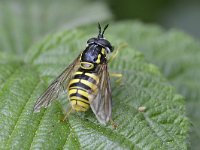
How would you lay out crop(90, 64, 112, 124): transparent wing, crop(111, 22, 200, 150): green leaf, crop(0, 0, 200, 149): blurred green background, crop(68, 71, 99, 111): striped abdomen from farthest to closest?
crop(0, 0, 200, 149): blurred green background, crop(111, 22, 200, 150): green leaf, crop(68, 71, 99, 111): striped abdomen, crop(90, 64, 112, 124): transparent wing

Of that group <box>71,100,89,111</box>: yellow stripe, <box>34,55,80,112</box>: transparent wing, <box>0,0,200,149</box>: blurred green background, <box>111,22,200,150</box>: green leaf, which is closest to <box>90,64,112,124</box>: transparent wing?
<box>71,100,89,111</box>: yellow stripe

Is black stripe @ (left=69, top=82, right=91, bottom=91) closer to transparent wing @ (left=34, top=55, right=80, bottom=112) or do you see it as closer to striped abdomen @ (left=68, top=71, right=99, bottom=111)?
striped abdomen @ (left=68, top=71, right=99, bottom=111)

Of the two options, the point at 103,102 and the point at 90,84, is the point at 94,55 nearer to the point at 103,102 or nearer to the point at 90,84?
the point at 90,84

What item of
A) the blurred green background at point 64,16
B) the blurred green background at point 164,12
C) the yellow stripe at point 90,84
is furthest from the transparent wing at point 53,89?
the blurred green background at point 164,12

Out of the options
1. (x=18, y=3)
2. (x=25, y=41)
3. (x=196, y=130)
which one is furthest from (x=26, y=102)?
(x=18, y=3)

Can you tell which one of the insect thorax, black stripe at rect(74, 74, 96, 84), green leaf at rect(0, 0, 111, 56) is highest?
green leaf at rect(0, 0, 111, 56)

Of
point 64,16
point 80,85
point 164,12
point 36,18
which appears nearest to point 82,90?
point 80,85

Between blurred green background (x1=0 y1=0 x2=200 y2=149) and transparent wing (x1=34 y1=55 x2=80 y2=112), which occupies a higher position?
blurred green background (x1=0 y1=0 x2=200 y2=149)

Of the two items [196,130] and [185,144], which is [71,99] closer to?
[185,144]
